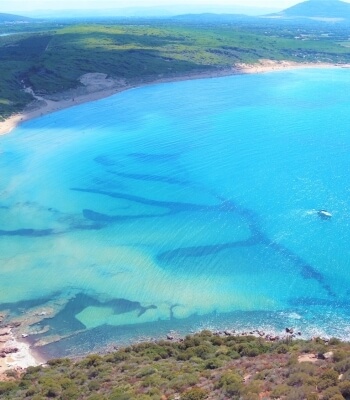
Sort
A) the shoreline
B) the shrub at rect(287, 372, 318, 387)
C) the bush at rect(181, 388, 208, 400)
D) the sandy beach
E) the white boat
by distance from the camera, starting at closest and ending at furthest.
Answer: the shrub at rect(287, 372, 318, 387) < the bush at rect(181, 388, 208, 400) < the sandy beach < the white boat < the shoreline

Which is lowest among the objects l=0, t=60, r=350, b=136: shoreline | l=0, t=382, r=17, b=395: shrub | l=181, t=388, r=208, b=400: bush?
l=0, t=382, r=17, b=395: shrub

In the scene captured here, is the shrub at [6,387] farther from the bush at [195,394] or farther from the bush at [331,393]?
the bush at [331,393]

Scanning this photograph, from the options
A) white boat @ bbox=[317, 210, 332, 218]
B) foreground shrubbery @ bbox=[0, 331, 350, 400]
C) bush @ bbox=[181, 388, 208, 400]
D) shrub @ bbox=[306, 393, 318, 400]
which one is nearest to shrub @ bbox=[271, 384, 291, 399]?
foreground shrubbery @ bbox=[0, 331, 350, 400]

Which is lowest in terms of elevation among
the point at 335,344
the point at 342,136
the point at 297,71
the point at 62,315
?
the point at 62,315

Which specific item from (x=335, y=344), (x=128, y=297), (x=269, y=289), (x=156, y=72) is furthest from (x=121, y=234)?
(x=156, y=72)

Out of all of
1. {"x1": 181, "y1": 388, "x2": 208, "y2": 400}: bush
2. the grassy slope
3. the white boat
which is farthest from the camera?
the grassy slope

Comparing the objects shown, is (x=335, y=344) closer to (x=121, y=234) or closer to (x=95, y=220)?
(x=121, y=234)

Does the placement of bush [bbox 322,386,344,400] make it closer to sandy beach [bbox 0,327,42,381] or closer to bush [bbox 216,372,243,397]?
bush [bbox 216,372,243,397]
